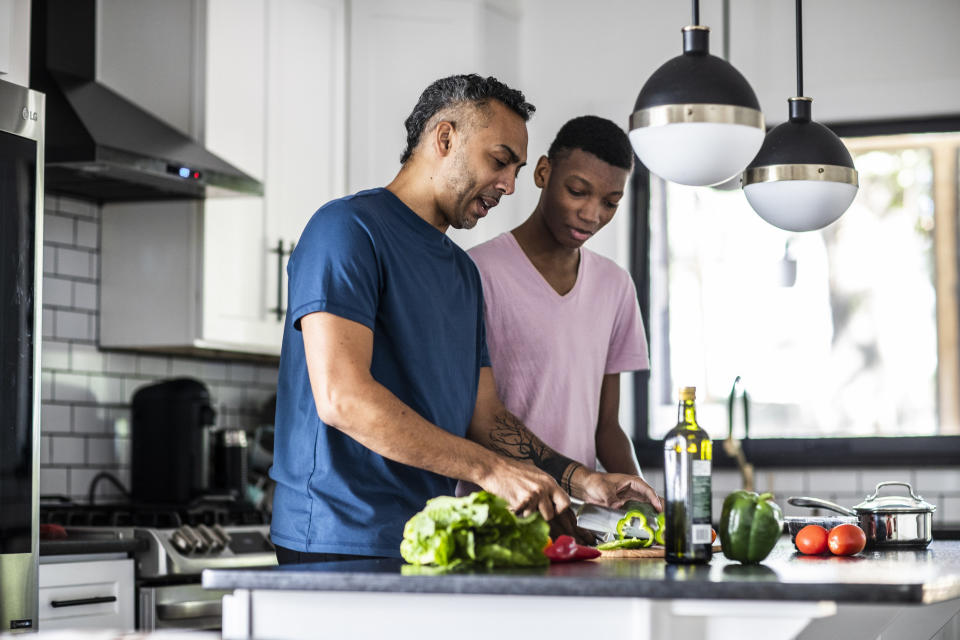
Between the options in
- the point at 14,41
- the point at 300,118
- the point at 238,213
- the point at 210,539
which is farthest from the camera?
the point at 300,118

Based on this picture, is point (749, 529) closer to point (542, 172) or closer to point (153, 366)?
point (542, 172)

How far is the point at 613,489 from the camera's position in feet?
7.52

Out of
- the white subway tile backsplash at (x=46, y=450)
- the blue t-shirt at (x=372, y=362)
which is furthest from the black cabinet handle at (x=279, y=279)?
the blue t-shirt at (x=372, y=362)

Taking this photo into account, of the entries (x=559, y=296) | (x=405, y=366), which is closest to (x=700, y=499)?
(x=405, y=366)

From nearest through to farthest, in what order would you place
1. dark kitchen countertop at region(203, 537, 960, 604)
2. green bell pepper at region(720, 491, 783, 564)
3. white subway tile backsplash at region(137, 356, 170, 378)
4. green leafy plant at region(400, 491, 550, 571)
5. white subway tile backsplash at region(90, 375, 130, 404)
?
dark kitchen countertop at region(203, 537, 960, 604) → green leafy plant at region(400, 491, 550, 571) → green bell pepper at region(720, 491, 783, 564) → white subway tile backsplash at region(90, 375, 130, 404) → white subway tile backsplash at region(137, 356, 170, 378)

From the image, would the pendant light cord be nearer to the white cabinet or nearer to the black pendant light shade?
the black pendant light shade

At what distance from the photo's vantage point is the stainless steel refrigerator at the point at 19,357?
2.65m

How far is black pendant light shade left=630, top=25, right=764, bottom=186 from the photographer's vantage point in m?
2.10

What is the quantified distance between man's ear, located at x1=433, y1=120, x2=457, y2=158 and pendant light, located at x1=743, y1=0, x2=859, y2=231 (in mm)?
695

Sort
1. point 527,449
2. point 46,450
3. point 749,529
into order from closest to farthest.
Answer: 1. point 749,529
2. point 527,449
3. point 46,450

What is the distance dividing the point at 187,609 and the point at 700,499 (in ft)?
6.06

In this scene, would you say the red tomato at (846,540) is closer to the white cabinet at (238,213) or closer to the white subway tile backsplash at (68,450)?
the white cabinet at (238,213)

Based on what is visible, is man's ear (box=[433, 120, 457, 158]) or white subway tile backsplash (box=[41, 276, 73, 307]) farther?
white subway tile backsplash (box=[41, 276, 73, 307])

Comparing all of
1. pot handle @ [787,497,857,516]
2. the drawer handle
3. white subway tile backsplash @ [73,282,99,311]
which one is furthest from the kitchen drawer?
pot handle @ [787,497,857,516]
